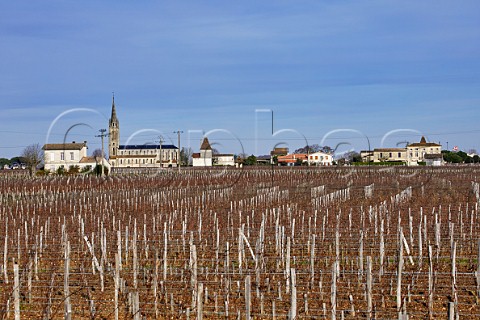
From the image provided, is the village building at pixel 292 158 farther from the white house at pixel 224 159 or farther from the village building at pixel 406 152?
the village building at pixel 406 152

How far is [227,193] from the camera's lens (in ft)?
112

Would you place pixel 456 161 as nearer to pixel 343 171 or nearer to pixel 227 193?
pixel 343 171

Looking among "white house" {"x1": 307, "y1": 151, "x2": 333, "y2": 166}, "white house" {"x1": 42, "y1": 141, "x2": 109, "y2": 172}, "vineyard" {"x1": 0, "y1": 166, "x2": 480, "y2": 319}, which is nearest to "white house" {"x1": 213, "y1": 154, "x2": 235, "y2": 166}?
"white house" {"x1": 307, "y1": 151, "x2": 333, "y2": 166}

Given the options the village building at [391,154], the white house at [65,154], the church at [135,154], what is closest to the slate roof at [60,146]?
the white house at [65,154]

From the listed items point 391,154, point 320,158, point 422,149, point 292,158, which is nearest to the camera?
point 320,158

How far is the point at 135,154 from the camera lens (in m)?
112

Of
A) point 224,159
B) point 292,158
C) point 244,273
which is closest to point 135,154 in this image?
point 224,159

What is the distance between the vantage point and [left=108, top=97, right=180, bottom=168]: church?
3649 inches

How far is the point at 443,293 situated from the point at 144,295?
468 centimetres

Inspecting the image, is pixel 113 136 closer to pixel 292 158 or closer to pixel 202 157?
pixel 202 157

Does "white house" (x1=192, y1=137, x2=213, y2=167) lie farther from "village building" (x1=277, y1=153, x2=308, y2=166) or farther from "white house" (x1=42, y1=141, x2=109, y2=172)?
"white house" (x1=42, y1=141, x2=109, y2=172)

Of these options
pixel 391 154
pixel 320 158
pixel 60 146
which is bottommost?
pixel 60 146

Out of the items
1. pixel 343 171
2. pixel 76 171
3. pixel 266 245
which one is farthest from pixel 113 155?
→ pixel 266 245

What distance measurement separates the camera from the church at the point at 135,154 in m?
92.7
